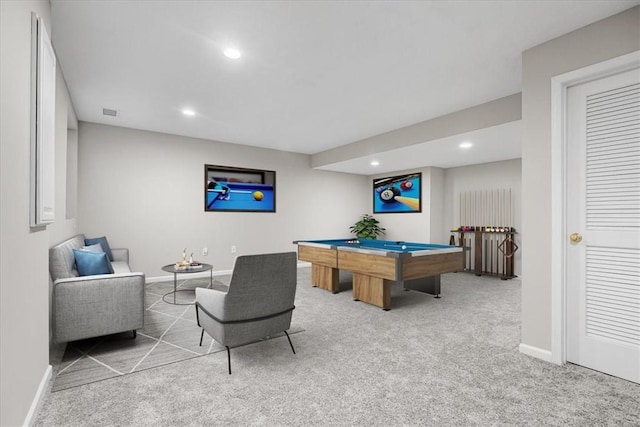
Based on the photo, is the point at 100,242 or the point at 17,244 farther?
the point at 100,242

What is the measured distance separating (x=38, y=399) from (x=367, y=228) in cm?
660

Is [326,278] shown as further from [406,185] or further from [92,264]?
[406,185]

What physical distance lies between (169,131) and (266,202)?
2194mm

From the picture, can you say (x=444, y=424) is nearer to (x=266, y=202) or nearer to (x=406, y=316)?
(x=406, y=316)

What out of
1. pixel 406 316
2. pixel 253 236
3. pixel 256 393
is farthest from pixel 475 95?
pixel 253 236

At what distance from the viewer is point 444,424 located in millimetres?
1666

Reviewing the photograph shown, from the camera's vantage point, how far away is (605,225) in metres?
2.26

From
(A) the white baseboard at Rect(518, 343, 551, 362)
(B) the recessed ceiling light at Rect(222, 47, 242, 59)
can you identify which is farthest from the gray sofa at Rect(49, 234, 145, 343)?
(A) the white baseboard at Rect(518, 343, 551, 362)

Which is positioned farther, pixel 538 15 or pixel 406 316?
pixel 406 316

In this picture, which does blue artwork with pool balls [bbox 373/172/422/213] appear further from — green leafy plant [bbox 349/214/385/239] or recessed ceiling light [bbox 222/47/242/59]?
recessed ceiling light [bbox 222/47/242/59]

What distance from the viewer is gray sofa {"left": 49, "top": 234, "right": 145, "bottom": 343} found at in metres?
2.39

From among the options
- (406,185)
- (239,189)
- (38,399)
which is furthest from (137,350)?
(406,185)

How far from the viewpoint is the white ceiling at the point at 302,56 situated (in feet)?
7.15

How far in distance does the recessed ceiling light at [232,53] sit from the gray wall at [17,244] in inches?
47.4
